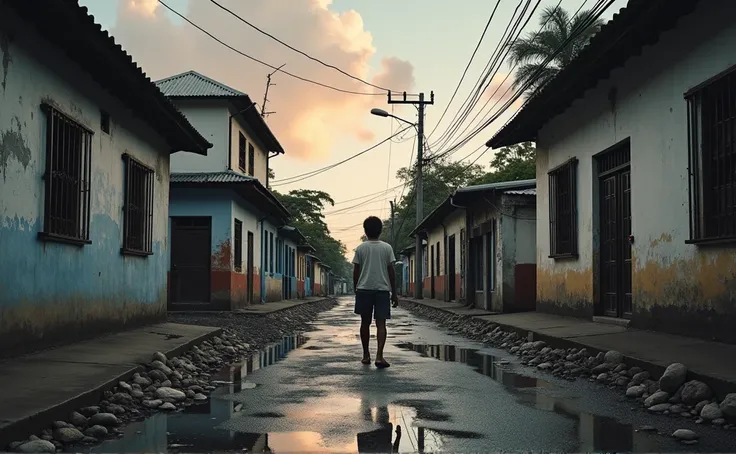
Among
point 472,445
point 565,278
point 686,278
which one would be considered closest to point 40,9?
point 472,445

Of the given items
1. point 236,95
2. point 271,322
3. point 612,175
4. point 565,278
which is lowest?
point 271,322

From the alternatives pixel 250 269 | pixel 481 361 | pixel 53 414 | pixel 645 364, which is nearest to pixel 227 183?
pixel 250 269

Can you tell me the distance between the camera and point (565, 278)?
42.1ft

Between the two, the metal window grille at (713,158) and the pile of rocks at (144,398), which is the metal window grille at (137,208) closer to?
the pile of rocks at (144,398)

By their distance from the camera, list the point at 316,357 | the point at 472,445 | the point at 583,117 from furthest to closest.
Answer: the point at 583,117, the point at 316,357, the point at 472,445

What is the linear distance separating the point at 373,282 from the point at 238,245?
12.8 m

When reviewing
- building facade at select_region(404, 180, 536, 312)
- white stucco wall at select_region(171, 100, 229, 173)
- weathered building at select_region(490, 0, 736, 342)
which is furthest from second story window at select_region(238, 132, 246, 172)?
weathered building at select_region(490, 0, 736, 342)

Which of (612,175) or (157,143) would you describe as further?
(157,143)

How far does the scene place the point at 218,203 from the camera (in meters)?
18.8

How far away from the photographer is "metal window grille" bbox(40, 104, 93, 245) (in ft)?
24.9

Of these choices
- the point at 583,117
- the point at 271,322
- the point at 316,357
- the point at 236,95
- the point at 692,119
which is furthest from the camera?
the point at 236,95

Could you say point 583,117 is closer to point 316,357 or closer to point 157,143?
point 316,357

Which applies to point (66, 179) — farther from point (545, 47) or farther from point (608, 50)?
point (545, 47)

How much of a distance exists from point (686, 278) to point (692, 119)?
173cm
